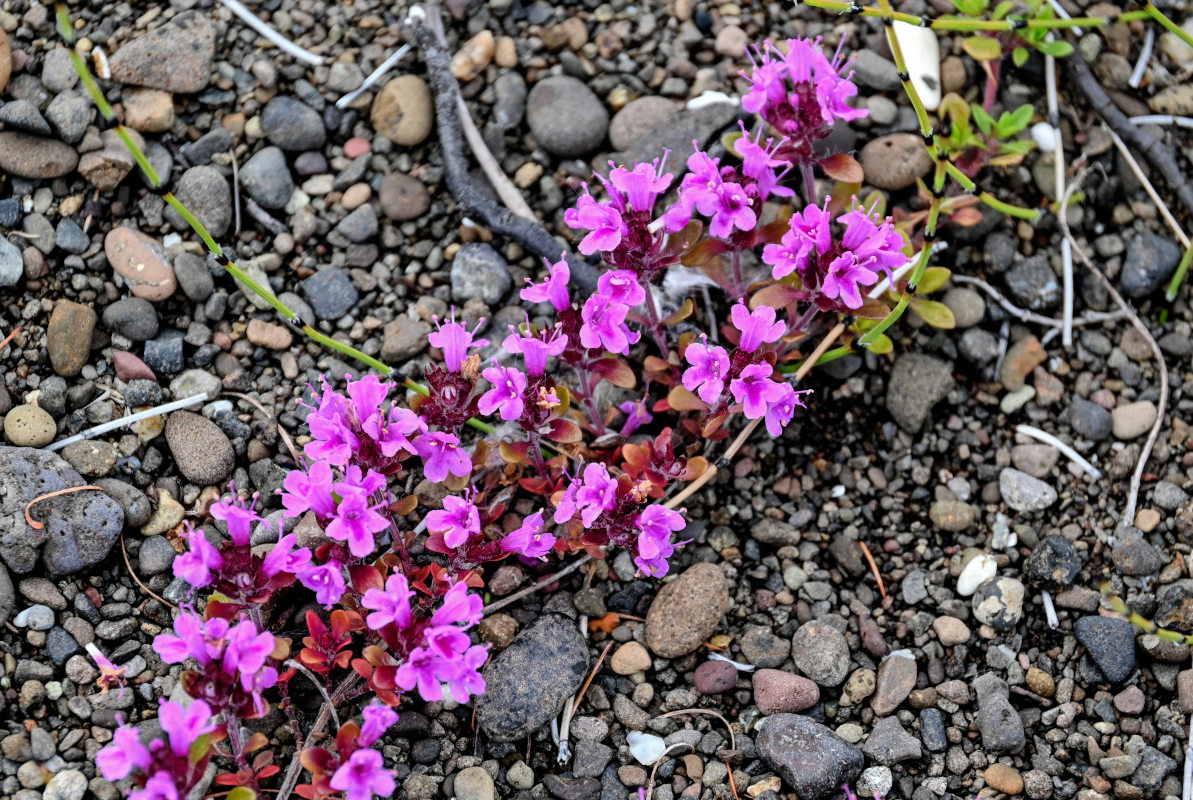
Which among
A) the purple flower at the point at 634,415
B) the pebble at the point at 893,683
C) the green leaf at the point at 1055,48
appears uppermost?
the green leaf at the point at 1055,48

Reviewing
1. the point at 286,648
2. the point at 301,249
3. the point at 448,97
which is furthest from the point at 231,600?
the point at 448,97

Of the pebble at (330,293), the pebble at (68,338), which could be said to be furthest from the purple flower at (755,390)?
the pebble at (68,338)

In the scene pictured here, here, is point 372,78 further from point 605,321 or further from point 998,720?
point 998,720

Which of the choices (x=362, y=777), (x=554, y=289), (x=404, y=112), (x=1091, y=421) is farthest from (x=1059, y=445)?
(x=404, y=112)

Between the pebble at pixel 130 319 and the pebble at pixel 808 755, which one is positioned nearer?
the pebble at pixel 808 755

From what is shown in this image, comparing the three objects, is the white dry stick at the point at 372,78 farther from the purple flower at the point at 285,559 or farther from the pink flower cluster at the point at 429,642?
the pink flower cluster at the point at 429,642

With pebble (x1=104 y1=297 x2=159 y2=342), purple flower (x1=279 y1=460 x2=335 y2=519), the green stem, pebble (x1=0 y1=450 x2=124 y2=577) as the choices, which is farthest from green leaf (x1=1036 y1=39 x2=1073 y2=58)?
pebble (x1=0 y1=450 x2=124 y2=577)
